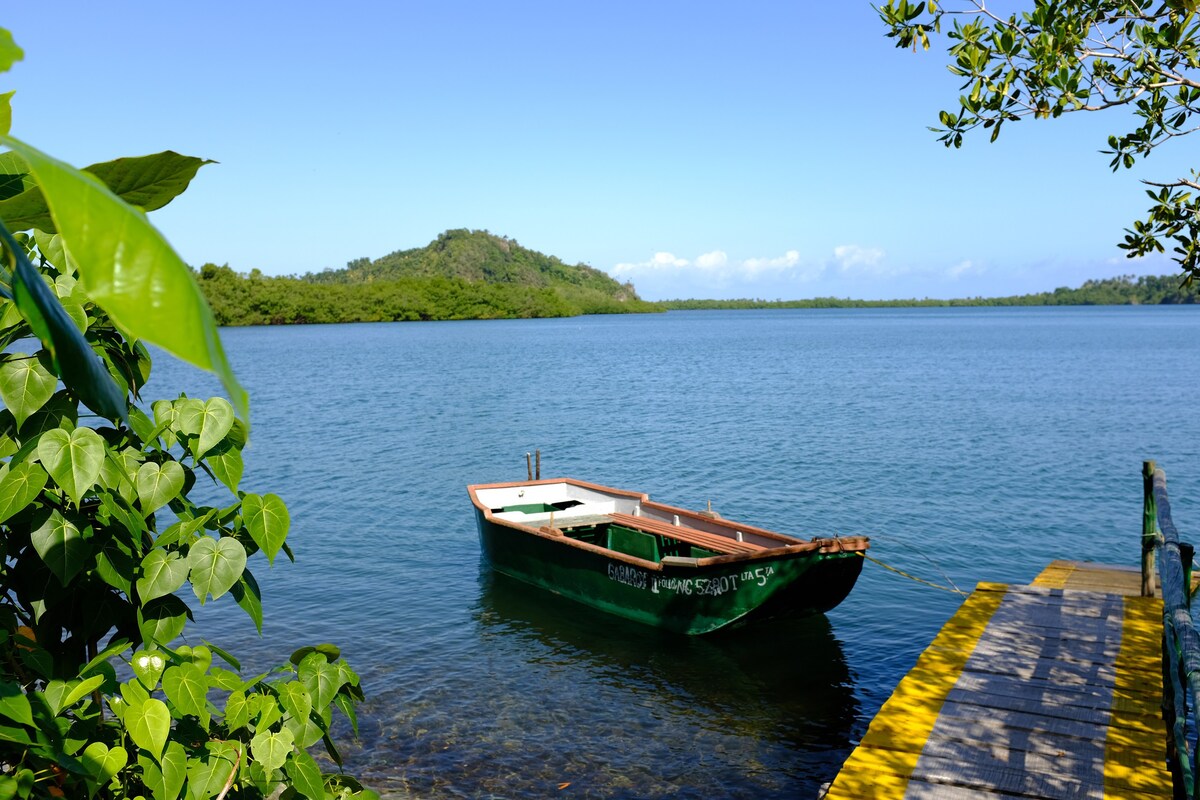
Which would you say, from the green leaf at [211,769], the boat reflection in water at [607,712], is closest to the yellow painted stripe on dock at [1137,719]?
the boat reflection in water at [607,712]

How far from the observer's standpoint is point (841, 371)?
57719 millimetres

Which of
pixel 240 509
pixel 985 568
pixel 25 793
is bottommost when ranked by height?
pixel 985 568

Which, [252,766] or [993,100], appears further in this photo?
[993,100]

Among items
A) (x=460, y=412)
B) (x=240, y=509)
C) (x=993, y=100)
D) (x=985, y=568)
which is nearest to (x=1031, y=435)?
(x=985, y=568)

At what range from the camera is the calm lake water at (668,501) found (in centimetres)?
983

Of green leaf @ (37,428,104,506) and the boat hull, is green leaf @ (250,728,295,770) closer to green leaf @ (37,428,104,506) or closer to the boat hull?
green leaf @ (37,428,104,506)

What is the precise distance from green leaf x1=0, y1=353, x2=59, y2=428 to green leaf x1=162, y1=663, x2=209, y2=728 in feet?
2.62

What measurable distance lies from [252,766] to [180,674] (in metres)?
0.33

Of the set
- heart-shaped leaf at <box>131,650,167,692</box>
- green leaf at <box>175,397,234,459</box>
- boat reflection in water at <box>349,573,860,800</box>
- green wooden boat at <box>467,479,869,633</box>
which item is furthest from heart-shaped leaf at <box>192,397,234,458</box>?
green wooden boat at <box>467,479,869,633</box>

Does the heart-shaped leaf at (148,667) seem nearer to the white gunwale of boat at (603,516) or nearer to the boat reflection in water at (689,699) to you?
the boat reflection in water at (689,699)

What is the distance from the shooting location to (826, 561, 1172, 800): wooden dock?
5305 millimetres

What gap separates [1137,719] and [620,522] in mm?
9065

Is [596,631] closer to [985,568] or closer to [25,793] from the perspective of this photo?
[985,568]

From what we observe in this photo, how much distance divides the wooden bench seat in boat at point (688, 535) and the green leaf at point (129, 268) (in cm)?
1178
